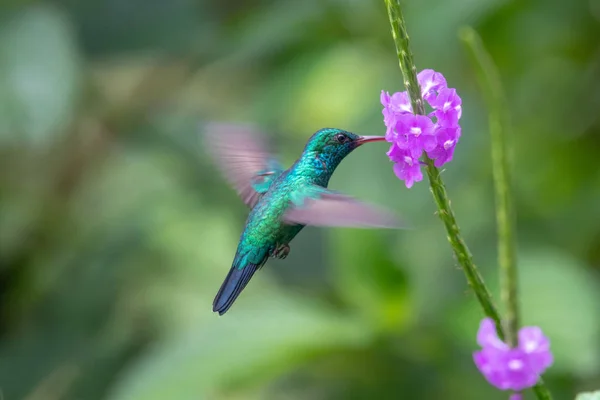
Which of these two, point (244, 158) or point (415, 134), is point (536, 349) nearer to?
point (415, 134)

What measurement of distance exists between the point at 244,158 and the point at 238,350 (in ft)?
2.64

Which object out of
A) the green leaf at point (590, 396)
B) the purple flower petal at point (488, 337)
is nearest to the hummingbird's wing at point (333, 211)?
the purple flower petal at point (488, 337)

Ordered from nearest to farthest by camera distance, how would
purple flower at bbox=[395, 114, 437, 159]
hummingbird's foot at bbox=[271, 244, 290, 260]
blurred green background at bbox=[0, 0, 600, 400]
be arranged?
1. purple flower at bbox=[395, 114, 437, 159]
2. hummingbird's foot at bbox=[271, 244, 290, 260]
3. blurred green background at bbox=[0, 0, 600, 400]

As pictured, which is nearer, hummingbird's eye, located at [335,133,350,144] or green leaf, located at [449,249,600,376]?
hummingbird's eye, located at [335,133,350,144]

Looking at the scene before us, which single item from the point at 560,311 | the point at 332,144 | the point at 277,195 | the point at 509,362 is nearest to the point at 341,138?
the point at 332,144

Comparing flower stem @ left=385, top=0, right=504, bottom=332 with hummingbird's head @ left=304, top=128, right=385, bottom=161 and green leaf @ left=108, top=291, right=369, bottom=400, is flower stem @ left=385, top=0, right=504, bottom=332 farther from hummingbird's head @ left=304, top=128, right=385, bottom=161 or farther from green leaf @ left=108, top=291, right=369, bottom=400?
green leaf @ left=108, top=291, right=369, bottom=400

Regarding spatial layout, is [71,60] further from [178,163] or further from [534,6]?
[534,6]

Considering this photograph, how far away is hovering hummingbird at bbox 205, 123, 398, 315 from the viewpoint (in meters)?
0.93

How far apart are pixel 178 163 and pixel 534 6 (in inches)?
55.8

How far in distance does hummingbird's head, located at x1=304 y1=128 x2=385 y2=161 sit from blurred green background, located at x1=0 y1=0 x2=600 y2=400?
100 cm

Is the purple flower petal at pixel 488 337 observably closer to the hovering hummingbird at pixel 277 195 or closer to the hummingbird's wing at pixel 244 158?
the hovering hummingbird at pixel 277 195

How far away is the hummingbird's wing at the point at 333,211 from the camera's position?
0.84m

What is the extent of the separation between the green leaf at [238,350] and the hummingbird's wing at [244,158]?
71 centimetres

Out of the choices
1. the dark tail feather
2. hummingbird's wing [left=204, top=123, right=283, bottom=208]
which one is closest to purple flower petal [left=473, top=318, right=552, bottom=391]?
the dark tail feather
